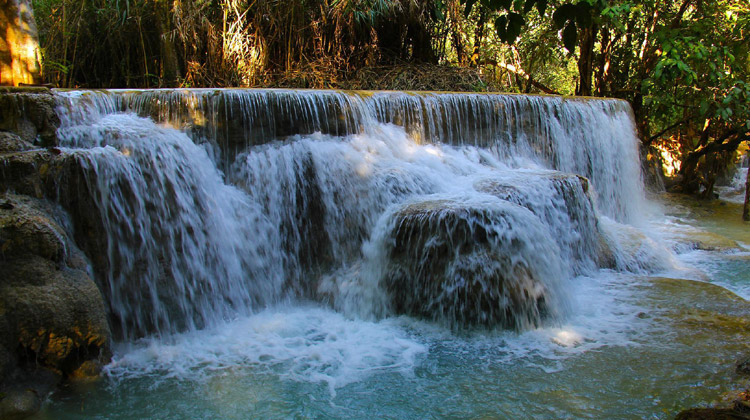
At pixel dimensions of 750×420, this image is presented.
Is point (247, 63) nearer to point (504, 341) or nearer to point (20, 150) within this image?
point (20, 150)

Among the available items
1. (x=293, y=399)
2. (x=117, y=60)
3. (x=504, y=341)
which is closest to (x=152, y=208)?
(x=293, y=399)

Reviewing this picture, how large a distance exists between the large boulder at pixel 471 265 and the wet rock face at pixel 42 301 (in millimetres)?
2147

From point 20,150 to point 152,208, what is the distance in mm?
917

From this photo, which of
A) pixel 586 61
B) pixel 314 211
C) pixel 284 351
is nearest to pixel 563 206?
pixel 314 211

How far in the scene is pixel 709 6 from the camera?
29.5 ft

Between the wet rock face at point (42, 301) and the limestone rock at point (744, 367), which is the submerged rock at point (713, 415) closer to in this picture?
the limestone rock at point (744, 367)

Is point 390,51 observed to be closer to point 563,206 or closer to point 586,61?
point 586,61

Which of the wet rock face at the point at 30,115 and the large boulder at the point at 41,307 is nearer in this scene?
the large boulder at the point at 41,307

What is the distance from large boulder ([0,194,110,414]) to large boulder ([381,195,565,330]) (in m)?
2.14

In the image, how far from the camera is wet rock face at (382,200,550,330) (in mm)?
3955

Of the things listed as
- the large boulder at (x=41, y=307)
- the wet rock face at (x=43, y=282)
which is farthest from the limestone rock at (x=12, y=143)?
the large boulder at (x=41, y=307)

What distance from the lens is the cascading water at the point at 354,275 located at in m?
3.07

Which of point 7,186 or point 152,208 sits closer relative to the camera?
point 7,186

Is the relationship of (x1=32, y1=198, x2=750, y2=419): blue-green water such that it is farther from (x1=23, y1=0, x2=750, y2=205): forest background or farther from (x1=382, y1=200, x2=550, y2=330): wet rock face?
(x1=23, y1=0, x2=750, y2=205): forest background
